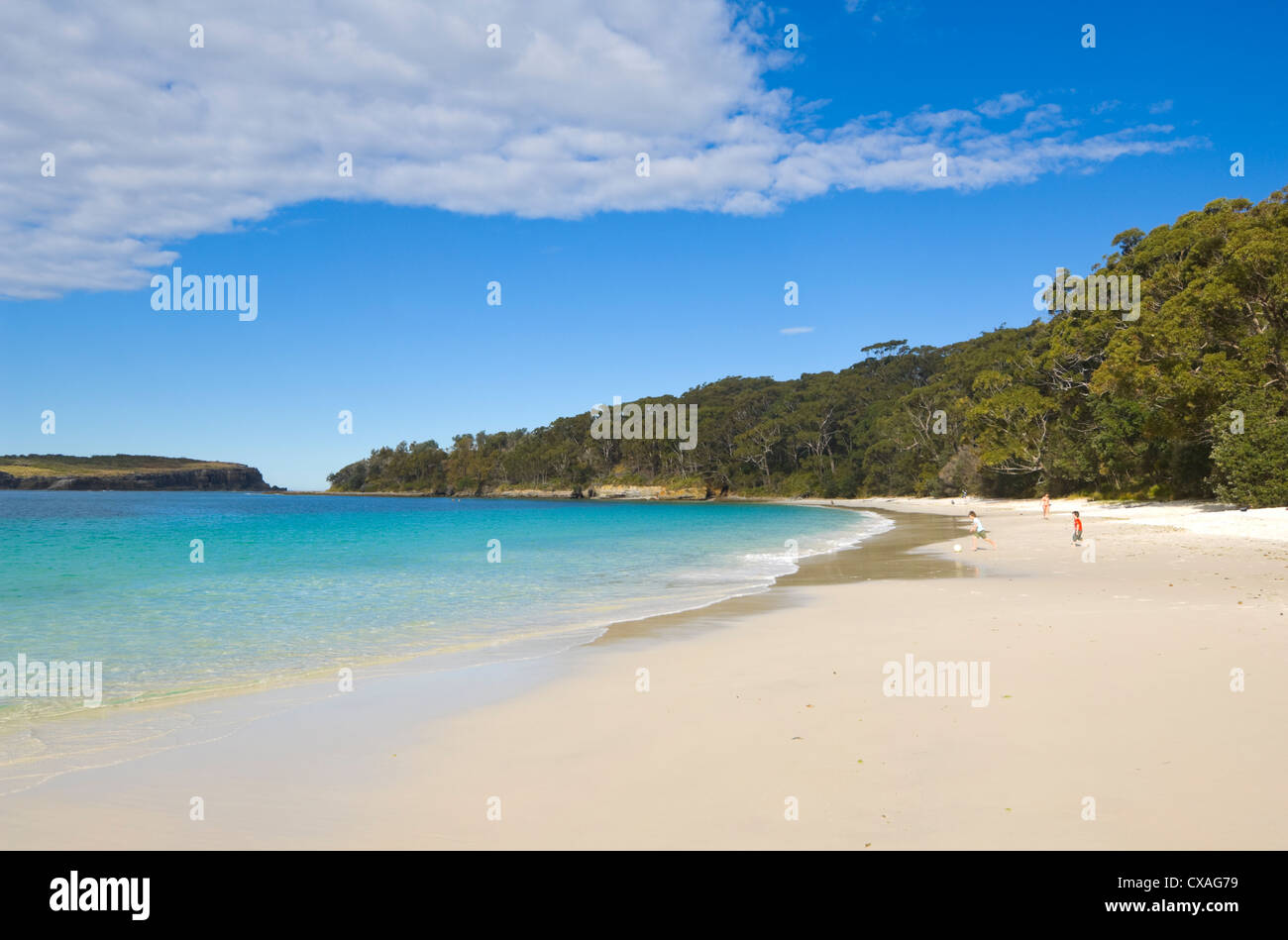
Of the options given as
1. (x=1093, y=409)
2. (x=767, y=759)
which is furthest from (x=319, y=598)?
(x=1093, y=409)

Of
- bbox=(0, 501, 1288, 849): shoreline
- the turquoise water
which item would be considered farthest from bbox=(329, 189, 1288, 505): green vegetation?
bbox=(0, 501, 1288, 849): shoreline

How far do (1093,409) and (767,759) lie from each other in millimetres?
49620

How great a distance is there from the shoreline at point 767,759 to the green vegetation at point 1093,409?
2406 centimetres

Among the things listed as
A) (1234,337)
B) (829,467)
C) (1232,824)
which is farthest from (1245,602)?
(829,467)

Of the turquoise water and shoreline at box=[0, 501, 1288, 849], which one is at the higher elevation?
shoreline at box=[0, 501, 1288, 849]

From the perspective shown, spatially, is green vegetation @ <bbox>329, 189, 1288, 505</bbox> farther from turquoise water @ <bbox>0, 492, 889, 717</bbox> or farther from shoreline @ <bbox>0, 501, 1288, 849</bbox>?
shoreline @ <bbox>0, 501, 1288, 849</bbox>

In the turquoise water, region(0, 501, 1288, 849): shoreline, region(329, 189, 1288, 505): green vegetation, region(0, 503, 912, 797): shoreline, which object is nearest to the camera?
region(0, 501, 1288, 849): shoreline

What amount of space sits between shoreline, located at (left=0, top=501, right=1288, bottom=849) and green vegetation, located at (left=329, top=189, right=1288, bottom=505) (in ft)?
78.9

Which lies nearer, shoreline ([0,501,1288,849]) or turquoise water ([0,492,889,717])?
shoreline ([0,501,1288,849])

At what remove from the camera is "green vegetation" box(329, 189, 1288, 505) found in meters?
27.7

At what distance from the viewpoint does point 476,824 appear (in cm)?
441

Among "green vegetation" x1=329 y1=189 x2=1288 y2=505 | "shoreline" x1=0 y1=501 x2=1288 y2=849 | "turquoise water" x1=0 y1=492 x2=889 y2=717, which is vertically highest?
"green vegetation" x1=329 y1=189 x2=1288 y2=505
